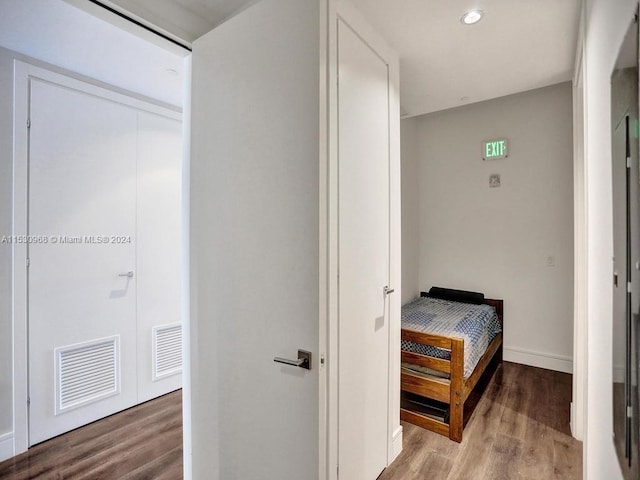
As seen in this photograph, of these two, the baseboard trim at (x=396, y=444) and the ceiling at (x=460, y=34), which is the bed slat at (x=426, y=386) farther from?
the ceiling at (x=460, y=34)

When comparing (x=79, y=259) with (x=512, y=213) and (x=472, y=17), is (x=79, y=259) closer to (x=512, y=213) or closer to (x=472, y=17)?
(x=472, y=17)

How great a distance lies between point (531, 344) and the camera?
11.3ft

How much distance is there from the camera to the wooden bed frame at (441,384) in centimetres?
220

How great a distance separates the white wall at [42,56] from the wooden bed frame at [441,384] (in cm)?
247

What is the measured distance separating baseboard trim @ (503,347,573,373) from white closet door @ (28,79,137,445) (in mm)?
3773

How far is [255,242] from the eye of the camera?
1.44 metres

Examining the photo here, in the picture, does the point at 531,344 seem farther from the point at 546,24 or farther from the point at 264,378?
the point at 264,378

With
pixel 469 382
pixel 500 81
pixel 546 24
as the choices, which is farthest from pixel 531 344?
pixel 546 24

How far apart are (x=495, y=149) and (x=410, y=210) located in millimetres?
1117

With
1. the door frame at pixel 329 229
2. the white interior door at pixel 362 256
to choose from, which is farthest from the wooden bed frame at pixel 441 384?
the door frame at pixel 329 229

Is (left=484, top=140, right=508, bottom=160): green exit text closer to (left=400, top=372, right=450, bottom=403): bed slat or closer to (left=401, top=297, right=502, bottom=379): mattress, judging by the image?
(left=401, top=297, right=502, bottom=379): mattress

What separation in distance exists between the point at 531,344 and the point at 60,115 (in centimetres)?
474

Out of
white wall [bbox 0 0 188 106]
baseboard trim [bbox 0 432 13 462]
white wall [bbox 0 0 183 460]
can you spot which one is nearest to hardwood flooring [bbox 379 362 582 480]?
baseboard trim [bbox 0 432 13 462]

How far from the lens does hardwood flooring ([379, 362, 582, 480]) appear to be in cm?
192
